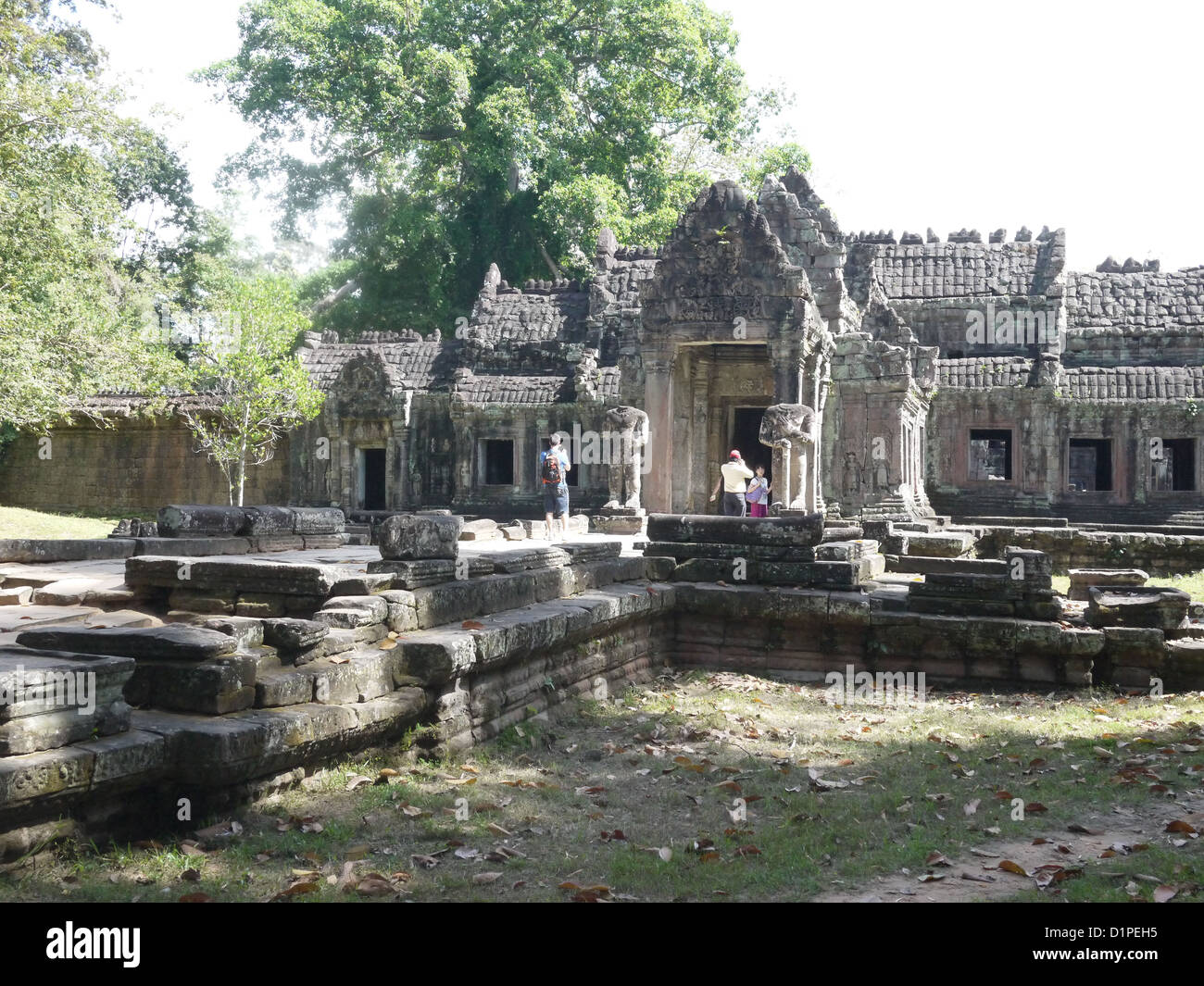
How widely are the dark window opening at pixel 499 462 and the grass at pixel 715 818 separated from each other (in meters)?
17.1

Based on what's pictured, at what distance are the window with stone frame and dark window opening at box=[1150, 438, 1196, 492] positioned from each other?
14.6 metres

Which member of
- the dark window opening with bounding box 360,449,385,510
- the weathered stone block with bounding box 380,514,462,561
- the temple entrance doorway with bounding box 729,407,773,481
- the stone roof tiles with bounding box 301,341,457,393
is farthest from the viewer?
the dark window opening with bounding box 360,449,385,510

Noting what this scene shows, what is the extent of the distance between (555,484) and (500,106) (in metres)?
22.4

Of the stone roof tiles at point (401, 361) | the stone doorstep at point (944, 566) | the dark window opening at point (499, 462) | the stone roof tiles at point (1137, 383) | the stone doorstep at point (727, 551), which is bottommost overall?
the stone doorstep at point (944, 566)

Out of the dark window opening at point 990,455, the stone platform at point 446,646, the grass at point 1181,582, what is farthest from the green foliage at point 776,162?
the stone platform at point 446,646

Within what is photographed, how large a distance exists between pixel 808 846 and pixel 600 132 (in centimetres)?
3368

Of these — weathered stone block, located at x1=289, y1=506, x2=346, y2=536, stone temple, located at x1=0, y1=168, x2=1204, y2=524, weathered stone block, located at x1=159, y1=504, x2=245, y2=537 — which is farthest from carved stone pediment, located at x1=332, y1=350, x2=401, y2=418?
weathered stone block, located at x1=159, y1=504, x2=245, y2=537

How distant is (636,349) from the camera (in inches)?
679

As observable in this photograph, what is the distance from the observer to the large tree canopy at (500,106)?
3356 centimetres

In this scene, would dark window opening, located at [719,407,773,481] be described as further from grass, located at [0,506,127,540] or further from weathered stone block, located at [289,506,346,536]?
grass, located at [0,506,127,540]

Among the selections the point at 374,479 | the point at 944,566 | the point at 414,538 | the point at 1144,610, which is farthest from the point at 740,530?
the point at 374,479

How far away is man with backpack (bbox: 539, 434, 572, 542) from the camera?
14.1 m

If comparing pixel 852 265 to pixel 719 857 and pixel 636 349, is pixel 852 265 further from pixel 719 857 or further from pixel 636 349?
pixel 719 857

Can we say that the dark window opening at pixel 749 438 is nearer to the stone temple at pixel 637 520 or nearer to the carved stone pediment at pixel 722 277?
the stone temple at pixel 637 520
